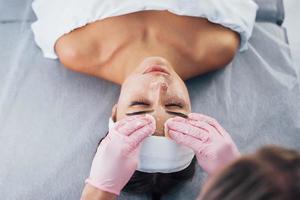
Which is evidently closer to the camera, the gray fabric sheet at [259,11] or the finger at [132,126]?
the finger at [132,126]

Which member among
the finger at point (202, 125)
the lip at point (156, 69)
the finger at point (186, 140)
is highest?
the lip at point (156, 69)

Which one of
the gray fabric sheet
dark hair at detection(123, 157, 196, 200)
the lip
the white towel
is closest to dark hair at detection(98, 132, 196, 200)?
dark hair at detection(123, 157, 196, 200)

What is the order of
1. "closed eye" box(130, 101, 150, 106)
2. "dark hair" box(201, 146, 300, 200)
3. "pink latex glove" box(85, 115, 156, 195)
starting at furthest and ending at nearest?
"closed eye" box(130, 101, 150, 106) → "pink latex glove" box(85, 115, 156, 195) → "dark hair" box(201, 146, 300, 200)

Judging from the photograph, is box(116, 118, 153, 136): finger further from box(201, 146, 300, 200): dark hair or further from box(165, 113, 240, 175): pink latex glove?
box(201, 146, 300, 200): dark hair

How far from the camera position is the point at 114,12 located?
4.85 feet

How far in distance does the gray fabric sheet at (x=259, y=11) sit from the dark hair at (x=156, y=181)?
0.76 metres

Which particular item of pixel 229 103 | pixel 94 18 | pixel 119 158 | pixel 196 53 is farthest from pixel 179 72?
pixel 119 158

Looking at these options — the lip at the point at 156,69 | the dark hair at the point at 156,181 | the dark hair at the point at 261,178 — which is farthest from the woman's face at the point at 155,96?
the dark hair at the point at 261,178

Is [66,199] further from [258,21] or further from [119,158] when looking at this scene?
[258,21]

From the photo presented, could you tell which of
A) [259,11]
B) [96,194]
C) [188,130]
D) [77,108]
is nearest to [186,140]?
[188,130]

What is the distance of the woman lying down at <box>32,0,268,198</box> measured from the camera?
1162 millimetres

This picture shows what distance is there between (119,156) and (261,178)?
1.99 feet

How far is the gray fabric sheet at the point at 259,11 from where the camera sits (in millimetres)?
1774

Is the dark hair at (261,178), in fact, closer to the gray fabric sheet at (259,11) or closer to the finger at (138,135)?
the finger at (138,135)
